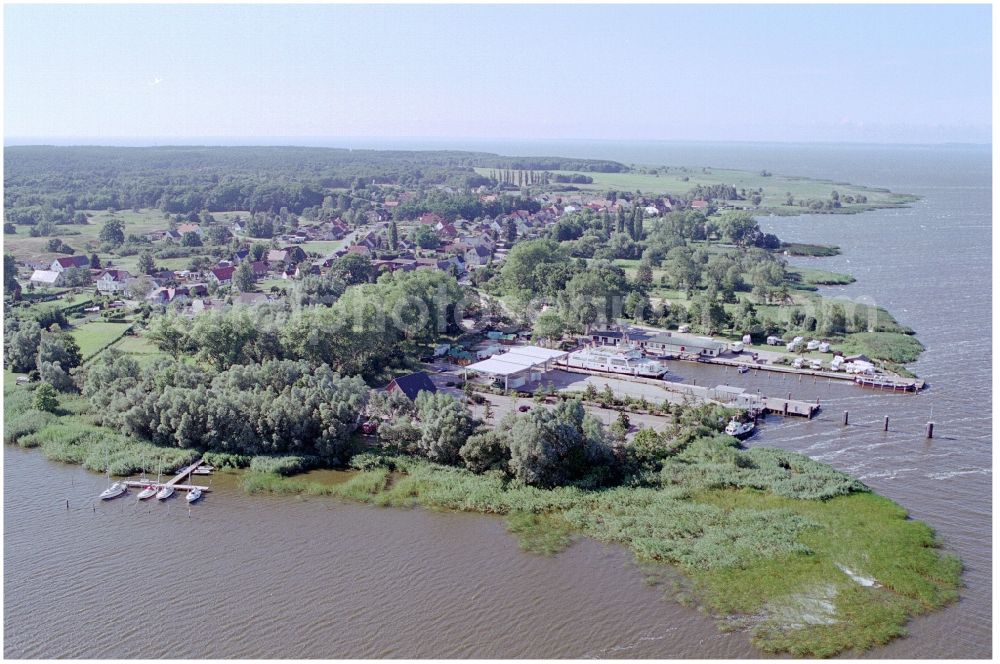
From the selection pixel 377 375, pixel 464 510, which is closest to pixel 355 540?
pixel 464 510

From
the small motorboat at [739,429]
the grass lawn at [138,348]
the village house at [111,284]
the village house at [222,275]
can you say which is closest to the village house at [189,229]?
the village house at [222,275]

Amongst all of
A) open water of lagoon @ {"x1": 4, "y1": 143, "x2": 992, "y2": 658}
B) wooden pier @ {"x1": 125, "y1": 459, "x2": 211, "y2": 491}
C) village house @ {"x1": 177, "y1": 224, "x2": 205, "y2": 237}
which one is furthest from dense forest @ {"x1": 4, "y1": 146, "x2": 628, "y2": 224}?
open water of lagoon @ {"x1": 4, "y1": 143, "x2": 992, "y2": 658}

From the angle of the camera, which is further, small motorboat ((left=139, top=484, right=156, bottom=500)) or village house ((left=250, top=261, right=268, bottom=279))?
village house ((left=250, top=261, right=268, bottom=279))

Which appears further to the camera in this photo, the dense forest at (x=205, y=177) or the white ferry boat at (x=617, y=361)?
the dense forest at (x=205, y=177)

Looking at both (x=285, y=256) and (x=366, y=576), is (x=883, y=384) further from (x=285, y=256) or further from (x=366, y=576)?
(x=285, y=256)

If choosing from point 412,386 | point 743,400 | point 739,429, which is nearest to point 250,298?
point 412,386

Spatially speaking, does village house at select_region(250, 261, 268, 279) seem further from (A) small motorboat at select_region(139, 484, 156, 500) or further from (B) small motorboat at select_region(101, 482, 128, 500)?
(A) small motorboat at select_region(139, 484, 156, 500)

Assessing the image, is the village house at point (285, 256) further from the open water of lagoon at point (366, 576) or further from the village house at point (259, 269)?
the open water of lagoon at point (366, 576)
